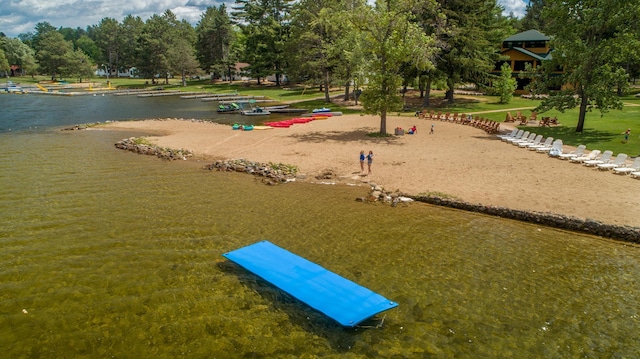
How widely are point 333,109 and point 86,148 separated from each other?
1256 inches

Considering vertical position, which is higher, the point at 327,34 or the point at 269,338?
the point at 327,34

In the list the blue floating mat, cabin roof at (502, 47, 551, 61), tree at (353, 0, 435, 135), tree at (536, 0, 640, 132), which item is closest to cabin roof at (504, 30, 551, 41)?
cabin roof at (502, 47, 551, 61)

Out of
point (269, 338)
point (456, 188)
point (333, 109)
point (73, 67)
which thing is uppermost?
point (73, 67)

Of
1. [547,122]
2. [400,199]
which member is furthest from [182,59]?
[400,199]

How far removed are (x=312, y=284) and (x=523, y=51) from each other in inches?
2812

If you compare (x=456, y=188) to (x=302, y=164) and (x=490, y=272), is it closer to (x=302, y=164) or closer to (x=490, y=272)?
(x=490, y=272)

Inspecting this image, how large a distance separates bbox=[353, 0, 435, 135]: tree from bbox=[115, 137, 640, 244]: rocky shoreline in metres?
12.7

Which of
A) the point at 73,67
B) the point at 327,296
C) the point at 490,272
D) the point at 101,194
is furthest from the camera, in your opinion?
the point at 73,67

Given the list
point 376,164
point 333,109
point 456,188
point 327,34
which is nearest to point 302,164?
point 376,164

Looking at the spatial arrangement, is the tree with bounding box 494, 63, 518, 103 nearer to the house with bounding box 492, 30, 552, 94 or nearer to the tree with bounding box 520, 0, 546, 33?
the house with bounding box 492, 30, 552, 94

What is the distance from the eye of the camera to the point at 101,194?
21.3 m

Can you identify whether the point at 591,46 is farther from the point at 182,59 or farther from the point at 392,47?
the point at 182,59

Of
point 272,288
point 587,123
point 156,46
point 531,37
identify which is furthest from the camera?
point 156,46

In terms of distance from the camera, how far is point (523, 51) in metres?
69.1
